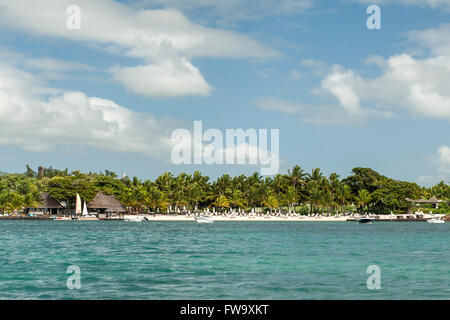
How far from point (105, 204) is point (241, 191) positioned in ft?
144

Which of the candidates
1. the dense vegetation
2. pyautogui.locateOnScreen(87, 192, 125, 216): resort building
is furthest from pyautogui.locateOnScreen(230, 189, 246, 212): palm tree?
pyautogui.locateOnScreen(87, 192, 125, 216): resort building

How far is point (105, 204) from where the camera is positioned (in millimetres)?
144375

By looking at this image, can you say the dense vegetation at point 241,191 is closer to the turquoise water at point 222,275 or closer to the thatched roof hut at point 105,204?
the thatched roof hut at point 105,204

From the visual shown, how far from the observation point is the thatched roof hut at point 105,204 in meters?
144

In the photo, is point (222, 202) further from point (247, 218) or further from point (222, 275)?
point (222, 275)

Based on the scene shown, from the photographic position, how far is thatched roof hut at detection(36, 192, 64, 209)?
146m

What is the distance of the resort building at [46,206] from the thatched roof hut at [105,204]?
11.5 m

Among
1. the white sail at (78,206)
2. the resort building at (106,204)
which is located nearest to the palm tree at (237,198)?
the resort building at (106,204)

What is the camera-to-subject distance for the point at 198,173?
16375cm

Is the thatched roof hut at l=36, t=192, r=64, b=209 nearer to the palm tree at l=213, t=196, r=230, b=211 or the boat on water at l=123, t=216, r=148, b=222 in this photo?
the boat on water at l=123, t=216, r=148, b=222

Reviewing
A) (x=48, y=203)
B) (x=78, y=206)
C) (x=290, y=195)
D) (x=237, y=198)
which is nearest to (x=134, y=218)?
(x=78, y=206)
